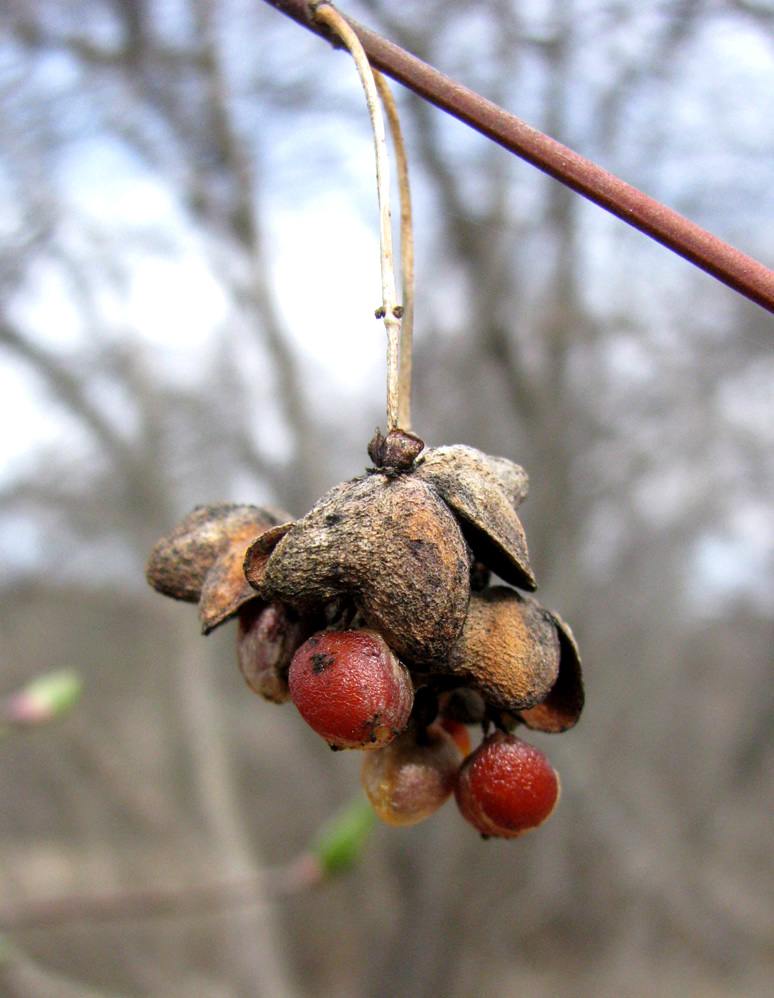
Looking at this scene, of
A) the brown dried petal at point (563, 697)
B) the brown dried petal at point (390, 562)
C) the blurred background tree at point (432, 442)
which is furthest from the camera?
the blurred background tree at point (432, 442)

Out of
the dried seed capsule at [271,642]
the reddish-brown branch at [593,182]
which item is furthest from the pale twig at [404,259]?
the dried seed capsule at [271,642]

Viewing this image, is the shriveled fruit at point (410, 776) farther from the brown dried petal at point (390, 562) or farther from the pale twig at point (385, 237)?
the pale twig at point (385, 237)

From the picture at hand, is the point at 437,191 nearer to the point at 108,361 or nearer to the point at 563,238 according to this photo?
the point at 563,238

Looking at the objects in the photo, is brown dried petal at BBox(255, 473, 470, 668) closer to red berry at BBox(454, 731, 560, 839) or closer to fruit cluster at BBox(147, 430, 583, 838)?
fruit cluster at BBox(147, 430, 583, 838)

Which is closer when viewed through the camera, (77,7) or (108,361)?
(77,7)

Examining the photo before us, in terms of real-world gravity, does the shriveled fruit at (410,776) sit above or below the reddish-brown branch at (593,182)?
below

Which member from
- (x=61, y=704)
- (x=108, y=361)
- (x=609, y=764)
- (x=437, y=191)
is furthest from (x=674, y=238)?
(x=609, y=764)

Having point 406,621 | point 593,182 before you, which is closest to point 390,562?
point 406,621
